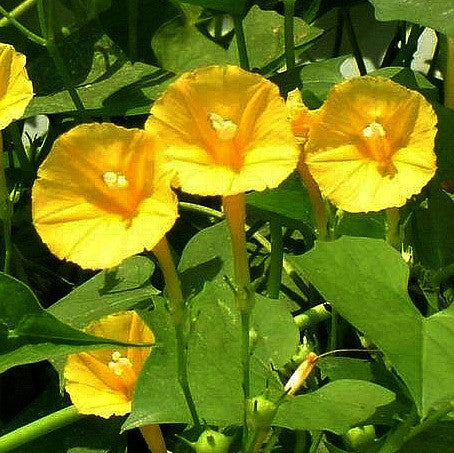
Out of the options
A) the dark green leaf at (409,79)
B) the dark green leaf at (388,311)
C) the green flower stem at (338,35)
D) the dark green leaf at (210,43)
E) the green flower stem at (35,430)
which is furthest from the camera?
the green flower stem at (338,35)

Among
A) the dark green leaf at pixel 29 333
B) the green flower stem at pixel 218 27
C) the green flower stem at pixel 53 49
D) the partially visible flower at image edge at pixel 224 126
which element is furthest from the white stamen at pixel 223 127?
the green flower stem at pixel 218 27

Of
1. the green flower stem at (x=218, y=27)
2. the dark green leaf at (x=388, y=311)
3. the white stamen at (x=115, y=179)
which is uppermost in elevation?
the white stamen at (x=115, y=179)

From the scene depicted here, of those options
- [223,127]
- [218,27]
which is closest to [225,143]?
[223,127]

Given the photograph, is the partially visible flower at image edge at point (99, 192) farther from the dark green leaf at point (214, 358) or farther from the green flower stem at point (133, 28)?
the green flower stem at point (133, 28)

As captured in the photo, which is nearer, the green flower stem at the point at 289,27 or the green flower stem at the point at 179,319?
the green flower stem at the point at 179,319

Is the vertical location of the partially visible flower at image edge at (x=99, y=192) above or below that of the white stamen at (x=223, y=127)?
below

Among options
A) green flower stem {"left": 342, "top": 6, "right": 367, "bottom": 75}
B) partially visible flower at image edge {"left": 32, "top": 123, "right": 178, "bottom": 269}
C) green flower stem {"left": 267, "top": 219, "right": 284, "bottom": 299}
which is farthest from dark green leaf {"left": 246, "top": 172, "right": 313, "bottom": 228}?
green flower stem {"left": 342, "top": 6, "right": 367, "bottom": 75}

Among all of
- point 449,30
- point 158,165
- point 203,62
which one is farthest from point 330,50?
point 158,165
